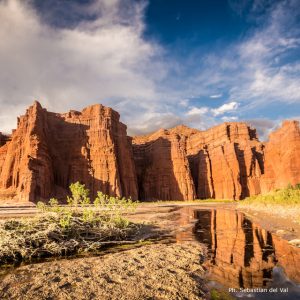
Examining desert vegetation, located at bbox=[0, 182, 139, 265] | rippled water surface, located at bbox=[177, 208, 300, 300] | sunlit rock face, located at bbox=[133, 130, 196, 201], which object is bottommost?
rippled water surface, located at bbox=[177, 208, 300, 300]

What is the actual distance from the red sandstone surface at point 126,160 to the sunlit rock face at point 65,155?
7.5 inches

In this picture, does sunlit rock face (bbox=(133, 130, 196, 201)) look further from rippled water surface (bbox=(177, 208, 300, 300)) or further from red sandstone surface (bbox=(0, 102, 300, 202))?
rippled water surface (bbox=(177, 208, 300, 300))

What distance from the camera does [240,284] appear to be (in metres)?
9.76

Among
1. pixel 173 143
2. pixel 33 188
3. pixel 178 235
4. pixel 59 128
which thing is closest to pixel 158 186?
pixel 173 143

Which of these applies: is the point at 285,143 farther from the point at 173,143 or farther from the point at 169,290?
the point at 169,290

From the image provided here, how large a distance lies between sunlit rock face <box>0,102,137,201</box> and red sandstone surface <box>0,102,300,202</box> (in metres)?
0.19

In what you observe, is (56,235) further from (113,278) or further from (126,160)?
(126,160)

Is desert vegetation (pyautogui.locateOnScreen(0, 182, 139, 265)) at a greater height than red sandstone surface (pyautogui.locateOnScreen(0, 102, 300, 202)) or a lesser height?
lesser

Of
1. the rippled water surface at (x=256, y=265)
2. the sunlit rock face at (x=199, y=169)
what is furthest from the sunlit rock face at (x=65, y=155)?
the rippled water surface at (x=256, y=265)

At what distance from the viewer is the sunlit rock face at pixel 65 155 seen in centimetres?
7075

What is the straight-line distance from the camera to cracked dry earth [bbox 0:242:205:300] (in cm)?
885

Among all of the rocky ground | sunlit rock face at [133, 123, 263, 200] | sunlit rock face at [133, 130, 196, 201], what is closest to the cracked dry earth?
the rocky ground

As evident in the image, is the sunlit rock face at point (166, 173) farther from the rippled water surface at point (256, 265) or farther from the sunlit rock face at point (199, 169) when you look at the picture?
the rippled water surface at point (256, 265)

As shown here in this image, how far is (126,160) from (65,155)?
771 inches
